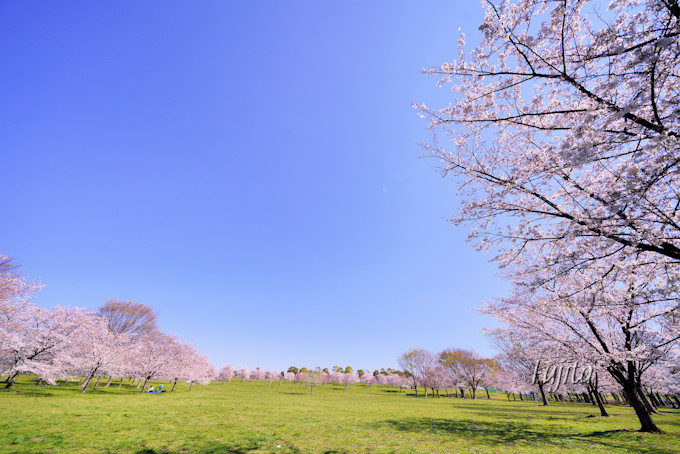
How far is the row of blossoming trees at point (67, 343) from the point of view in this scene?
69.5ft

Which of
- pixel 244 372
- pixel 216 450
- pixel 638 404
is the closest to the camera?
pixel 216 450

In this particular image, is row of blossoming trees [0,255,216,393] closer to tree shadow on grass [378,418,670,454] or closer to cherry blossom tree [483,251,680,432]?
tree shadow on grass [378,418,670,454]

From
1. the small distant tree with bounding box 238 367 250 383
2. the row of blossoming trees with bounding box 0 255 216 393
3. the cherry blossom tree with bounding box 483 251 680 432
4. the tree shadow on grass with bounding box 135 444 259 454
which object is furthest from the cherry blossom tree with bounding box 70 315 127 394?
the small distant tree with bounding box 238 367 250 383

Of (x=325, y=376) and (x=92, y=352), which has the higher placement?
(x=325, y=376)

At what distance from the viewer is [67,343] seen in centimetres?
2488

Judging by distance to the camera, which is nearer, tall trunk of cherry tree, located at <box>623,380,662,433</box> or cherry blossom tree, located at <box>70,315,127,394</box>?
tall trunk of cherry tree, located at <box>623,380,662,433</box>

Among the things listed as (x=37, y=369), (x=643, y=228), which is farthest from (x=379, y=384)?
(x=643, y=228)

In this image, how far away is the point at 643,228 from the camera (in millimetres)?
5105

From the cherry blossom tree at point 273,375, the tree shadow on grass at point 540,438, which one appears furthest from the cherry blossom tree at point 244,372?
the tree shadow on grass at point 540,438

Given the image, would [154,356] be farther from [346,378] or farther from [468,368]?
[346,378]

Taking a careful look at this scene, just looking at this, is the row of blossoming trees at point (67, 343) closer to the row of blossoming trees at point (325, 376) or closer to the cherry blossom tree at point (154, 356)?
the cherry blossom tree at point (154, 356)

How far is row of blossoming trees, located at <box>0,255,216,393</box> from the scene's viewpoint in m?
21.2

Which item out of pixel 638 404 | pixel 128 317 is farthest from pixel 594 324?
pixel 128 317

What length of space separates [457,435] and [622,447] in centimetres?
644
